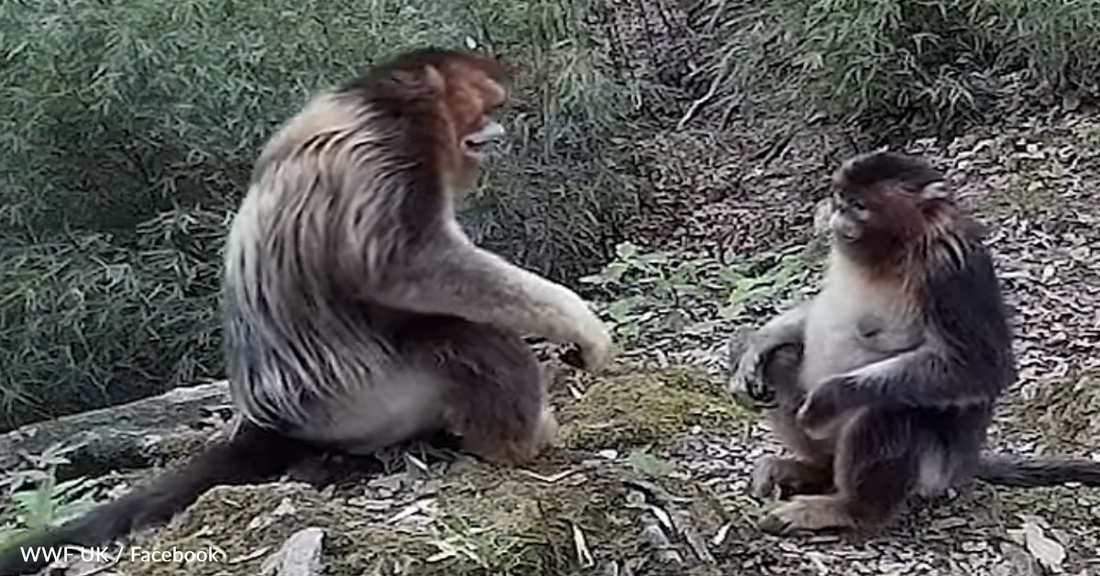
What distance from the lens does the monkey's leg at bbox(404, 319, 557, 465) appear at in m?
2.74

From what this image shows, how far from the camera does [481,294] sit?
8.73 ft

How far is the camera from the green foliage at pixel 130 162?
4863 mm

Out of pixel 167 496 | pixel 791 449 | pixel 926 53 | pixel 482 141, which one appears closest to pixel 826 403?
pixel 791 449

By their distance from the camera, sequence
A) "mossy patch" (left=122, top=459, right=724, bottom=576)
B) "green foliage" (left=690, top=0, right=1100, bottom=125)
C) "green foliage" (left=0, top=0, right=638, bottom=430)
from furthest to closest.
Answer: "green foliage" (left=690, top=0, right=1100, bottom=125), "green foliage" (left=0, top=0, right=638, bottom=430), "mossy patch" (left=122, top=459, right=724, bottom=576)

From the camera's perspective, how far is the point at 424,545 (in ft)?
8.08

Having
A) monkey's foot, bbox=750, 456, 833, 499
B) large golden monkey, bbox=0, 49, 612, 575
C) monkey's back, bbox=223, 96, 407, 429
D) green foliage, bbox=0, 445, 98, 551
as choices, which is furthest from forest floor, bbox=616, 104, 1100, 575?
green foliage, bbox=0, 445, 98, 551

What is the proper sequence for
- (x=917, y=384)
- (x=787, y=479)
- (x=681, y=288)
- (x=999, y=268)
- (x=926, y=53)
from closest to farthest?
(x=917, y=384) < (x=787, y=479) < (x=999, y=268) < (x=681, y=288) < (x=926, y=53)

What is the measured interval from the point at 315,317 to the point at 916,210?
3.17 ft

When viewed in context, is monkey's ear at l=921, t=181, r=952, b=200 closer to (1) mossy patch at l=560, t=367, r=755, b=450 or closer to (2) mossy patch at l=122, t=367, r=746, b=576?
(2) mossy patch at l=122, t=367, r=746, b=576

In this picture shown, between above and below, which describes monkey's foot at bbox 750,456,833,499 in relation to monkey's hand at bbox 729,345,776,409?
below

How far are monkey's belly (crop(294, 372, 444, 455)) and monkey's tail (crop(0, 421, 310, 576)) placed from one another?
0.06 metres

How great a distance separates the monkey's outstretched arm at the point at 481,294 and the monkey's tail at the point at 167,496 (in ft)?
1.15

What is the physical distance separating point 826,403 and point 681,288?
2052mm

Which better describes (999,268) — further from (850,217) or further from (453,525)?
(453,525)
